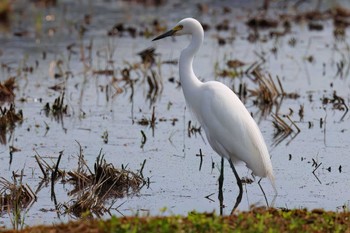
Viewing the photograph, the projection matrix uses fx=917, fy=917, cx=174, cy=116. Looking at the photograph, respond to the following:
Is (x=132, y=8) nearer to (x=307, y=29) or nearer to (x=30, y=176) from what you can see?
(x=307, y=29)

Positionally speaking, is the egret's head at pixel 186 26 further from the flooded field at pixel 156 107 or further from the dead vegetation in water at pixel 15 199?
the dead vegetation in water at pixel 15 199

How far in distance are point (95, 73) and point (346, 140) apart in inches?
180

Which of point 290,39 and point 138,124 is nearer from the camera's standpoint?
point 138,124

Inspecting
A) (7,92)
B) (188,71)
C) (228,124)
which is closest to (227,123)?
(228,124)

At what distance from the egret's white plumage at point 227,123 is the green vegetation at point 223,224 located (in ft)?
→ 5.29

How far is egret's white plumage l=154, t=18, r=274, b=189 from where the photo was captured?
817 centimetres

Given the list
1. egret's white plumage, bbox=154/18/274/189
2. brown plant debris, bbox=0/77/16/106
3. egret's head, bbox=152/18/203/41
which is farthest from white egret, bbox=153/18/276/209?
brown plant debris, bbox=0/77/16/106

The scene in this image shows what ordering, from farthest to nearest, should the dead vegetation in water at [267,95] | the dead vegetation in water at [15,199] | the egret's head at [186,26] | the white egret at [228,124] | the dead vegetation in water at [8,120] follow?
the dead vegetation in water at [267,95] → the dead vegetation in water at [8,120] → the egret's head at [186,26] → the white egret at [228,124] → the dead vegetation in water at [15,199]


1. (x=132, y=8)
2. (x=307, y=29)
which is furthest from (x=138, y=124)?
(x=132, y=8)

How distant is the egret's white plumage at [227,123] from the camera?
817 cm

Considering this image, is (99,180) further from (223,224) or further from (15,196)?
(223,224)

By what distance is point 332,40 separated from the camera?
16297 mm

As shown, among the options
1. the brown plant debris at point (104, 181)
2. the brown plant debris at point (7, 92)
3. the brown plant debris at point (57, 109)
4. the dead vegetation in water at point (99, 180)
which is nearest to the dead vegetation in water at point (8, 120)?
the brown plant debris at point (57, 109)

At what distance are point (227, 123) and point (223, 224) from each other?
7.89 feet
